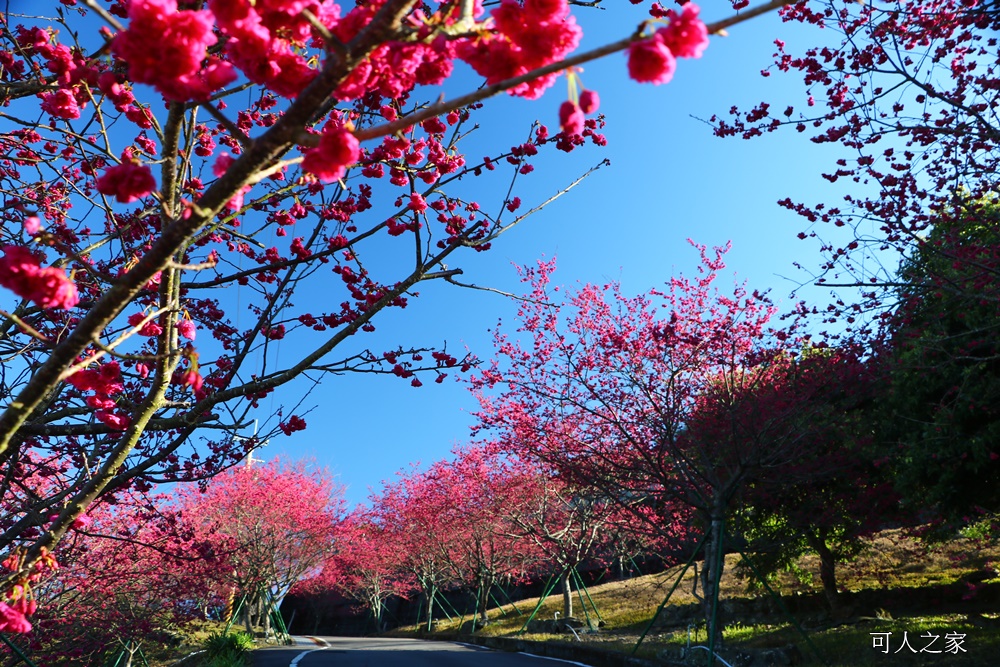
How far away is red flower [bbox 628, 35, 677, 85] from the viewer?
1737mm

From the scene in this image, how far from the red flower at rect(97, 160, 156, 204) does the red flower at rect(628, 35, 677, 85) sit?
157 cm

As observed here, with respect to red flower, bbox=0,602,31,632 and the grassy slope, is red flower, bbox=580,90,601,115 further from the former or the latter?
the grassy slope

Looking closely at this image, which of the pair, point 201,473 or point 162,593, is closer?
point 201,473

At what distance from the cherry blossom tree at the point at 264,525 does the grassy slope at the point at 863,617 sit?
28.3 ft

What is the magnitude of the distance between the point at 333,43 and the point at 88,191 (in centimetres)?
551

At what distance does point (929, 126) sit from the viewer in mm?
6387

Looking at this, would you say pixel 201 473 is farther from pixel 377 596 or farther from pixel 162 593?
pixel 377 596

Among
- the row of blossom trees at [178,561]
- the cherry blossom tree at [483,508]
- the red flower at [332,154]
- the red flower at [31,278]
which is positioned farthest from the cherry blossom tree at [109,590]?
the cherry blossom tree at [483,508]

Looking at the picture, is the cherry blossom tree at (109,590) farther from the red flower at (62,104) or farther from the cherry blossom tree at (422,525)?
the cherry blossom tree at (422,525)

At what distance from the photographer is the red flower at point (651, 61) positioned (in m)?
1.74

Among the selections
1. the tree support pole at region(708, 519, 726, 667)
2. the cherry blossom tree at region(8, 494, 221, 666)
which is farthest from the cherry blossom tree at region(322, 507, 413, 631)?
the tree support pole at region(708, 519, 726, 667)

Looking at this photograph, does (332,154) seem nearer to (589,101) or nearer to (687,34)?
(589,101)

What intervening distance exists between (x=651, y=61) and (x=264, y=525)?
26.3 metres

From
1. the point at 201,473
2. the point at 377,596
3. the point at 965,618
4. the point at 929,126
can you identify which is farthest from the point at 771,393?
the point at 377,596
